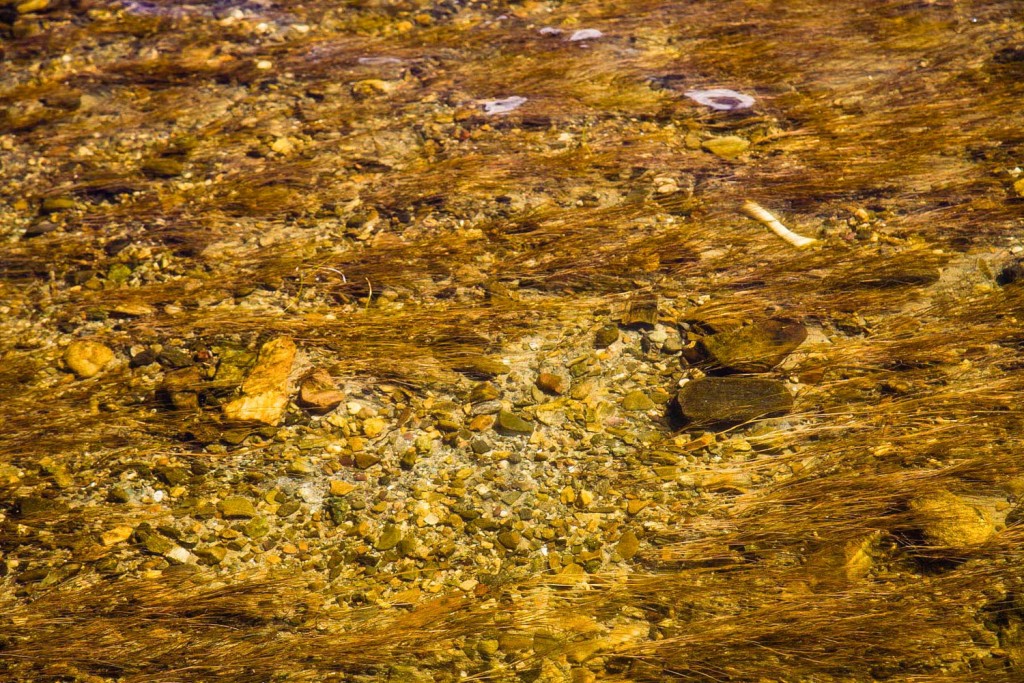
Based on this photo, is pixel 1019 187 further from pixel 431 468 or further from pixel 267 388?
pixel 267 388

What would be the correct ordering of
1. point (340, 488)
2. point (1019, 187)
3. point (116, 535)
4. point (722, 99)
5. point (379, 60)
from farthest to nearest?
point (379, 60), point (722, 99), point (1019, 187), point (340, 488), point (116, 535)

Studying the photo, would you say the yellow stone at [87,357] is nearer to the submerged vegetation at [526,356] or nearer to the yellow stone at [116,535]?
the submerged vegetation at [526,356]

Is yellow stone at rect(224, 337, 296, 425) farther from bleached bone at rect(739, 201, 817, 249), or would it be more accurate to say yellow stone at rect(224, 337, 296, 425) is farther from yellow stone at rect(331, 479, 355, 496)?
bleached bone at rect(739, 201, 817, 249)

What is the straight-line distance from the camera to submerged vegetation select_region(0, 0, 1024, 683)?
201 centimetres

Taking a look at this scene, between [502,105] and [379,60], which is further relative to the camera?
[379,60]

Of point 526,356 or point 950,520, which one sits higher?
point 526,356

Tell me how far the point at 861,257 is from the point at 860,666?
1562mm

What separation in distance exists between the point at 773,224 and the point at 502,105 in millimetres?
1526

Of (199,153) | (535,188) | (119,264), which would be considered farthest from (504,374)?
(199,153)

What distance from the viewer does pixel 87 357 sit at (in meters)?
2.72

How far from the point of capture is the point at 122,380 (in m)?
2.67

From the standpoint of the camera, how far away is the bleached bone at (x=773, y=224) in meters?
2.95

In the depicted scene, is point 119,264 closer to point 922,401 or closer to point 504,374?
point 504,374

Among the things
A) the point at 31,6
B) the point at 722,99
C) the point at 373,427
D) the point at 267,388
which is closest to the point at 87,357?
the point at 267,388
